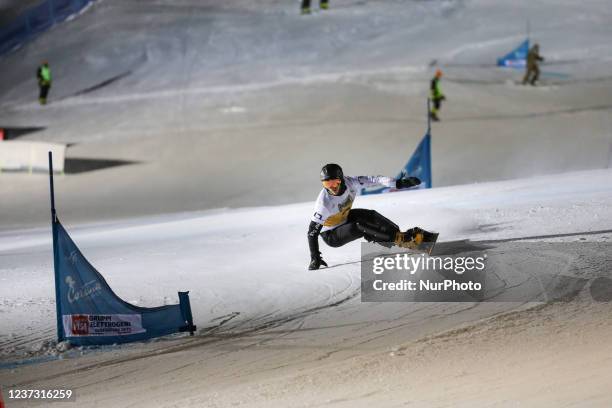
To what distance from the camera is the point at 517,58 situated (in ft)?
98.4

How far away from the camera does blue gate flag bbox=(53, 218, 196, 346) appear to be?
8945 mm

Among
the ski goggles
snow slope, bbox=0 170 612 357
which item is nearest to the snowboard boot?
snow slope, bbox=0 170 612 357

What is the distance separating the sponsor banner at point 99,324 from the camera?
29.3 feet

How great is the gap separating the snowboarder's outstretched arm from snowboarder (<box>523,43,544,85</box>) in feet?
58.3

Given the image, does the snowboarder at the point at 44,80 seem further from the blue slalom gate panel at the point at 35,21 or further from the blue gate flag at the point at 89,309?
the blue gate flag at the point at 89,309

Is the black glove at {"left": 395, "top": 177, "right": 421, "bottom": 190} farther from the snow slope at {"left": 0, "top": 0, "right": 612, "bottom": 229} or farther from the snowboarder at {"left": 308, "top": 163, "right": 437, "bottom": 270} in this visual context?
the snow slope at {"left": 0, "top": 0, "right": 612, "bottom": 229}

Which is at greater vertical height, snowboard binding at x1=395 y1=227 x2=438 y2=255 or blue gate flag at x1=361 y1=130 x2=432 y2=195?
blue gate flag at x1=361 y1=130 x2=432 y2=195

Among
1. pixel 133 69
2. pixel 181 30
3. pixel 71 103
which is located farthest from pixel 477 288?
pixel 181 30

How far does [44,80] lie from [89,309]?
2242 centimetres

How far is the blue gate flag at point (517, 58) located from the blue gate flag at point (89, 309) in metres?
22.8

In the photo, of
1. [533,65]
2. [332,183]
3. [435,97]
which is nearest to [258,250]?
[332,183]

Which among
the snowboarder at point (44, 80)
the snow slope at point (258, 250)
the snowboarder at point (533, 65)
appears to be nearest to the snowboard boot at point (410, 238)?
the snow slope at point (258, 250)

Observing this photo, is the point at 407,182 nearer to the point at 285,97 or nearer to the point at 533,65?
the point at 533,65

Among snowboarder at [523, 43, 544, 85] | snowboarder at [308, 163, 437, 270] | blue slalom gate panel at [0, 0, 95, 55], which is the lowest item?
snowboarder at [308, 163, 437, 270]
